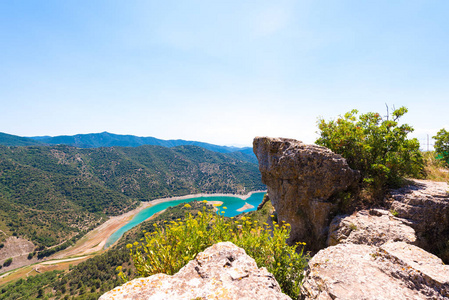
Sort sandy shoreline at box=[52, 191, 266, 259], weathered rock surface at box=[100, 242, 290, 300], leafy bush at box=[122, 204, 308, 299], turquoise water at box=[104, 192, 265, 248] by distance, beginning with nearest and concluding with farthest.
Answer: weathered rock surface at box=[100, 242, 290, 300], leafy bush at box=[122, 204, 308, 299], sandy shoreline at box=[52, 191, 266, 259], turquoise water at box=[104, 192, 265, 248]

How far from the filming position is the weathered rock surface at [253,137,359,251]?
33.5ft

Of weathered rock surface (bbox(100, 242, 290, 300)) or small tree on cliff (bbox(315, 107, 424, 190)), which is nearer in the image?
weathered rock surface (bbox(100, 242, 290, 300))

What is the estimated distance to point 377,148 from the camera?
10141 mm

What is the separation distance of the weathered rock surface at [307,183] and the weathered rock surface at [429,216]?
250 centimetres

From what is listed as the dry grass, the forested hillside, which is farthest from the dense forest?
the dry grass

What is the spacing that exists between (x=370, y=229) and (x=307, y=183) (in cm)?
369

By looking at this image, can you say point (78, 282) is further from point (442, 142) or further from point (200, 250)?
point (442, 142)

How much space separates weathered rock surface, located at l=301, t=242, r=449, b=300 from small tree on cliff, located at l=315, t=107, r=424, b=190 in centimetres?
545

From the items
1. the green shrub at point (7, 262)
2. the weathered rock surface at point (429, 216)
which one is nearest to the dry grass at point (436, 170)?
the weathered rock surface at point (429, 216)

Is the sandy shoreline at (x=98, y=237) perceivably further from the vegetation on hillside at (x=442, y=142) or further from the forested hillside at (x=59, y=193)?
the vegetation on hillside at (x=442, y=142)

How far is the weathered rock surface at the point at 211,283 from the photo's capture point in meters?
3.32

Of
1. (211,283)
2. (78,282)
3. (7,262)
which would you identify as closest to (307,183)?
(211,283)

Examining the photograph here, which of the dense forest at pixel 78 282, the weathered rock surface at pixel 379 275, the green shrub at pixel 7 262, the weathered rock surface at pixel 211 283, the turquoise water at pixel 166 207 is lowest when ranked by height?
the turquoise water at pixel 166 207

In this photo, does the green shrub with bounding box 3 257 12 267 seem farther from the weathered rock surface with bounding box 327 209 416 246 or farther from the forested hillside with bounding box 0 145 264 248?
the weathered rock surface with bounding box 327 209 416 246
